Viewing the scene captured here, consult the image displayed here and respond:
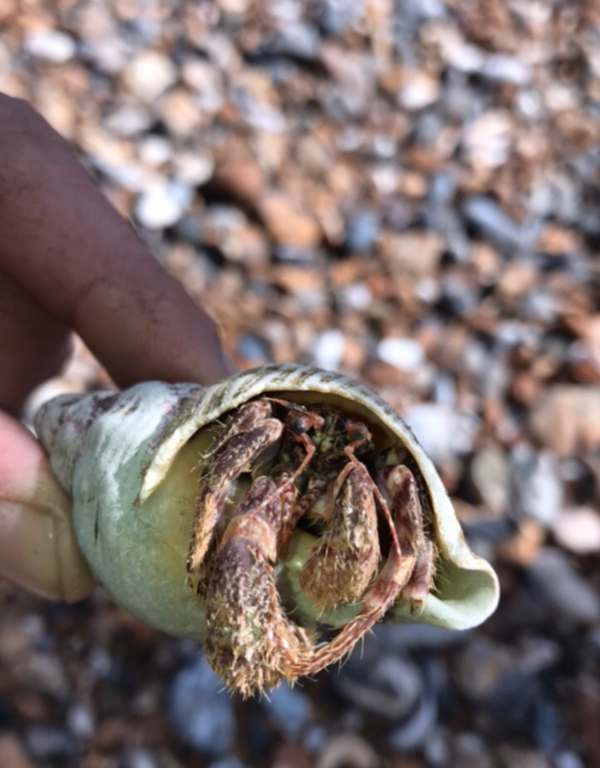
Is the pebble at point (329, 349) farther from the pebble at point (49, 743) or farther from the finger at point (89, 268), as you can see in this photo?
the pebble at point (49, 743)

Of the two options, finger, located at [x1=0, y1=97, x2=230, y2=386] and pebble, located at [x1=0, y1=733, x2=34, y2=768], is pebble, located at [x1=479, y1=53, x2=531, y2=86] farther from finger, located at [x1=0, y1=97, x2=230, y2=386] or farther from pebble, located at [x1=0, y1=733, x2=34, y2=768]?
pebble, located at [x1=0, y1=733, x2=34, y2=768]

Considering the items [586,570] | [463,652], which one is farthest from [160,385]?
[586,570]

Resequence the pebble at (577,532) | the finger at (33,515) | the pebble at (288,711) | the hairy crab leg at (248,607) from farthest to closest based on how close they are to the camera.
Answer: the pebble at (577,532)
the pebble at (288,711)
the finger at (33,515)
the hairy crab leg at (248,607)

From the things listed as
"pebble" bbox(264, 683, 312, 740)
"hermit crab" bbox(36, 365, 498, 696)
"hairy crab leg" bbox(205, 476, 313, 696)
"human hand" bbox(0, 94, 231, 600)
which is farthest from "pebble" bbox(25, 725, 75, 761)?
"hairy crab leg" bbox(205, 476, 313, 696)

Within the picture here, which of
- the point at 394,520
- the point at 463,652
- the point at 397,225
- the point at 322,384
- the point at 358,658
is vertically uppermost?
the point at 322,384

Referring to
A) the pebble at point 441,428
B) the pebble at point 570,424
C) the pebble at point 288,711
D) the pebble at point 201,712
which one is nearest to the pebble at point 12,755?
the pebble at point 201,712

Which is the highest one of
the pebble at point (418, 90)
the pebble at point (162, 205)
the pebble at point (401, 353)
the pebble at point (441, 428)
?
the pebble at point (162, 205)

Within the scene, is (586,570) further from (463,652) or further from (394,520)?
(394,520)

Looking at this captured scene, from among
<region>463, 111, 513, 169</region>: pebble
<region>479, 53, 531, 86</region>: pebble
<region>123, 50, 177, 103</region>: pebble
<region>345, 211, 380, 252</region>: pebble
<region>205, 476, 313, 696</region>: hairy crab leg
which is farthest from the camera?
<region>479, 53, 531, 86</region>: pebble
